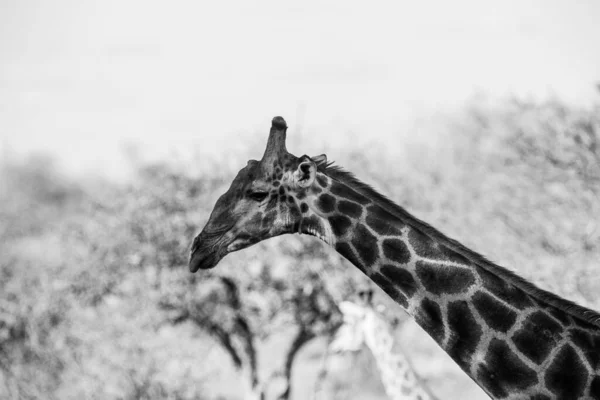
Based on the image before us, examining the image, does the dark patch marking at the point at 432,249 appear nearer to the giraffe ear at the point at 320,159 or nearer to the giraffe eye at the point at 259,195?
the giraffe ear at the point at 320,159

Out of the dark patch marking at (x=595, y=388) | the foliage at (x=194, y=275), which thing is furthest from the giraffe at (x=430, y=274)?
the foliage at (x=194, y=275)

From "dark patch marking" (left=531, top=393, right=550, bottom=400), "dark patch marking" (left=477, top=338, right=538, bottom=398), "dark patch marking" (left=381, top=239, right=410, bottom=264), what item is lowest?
"dark patch marking" (left=531, top=393, right=550, bottom=400)

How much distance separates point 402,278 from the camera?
425cm

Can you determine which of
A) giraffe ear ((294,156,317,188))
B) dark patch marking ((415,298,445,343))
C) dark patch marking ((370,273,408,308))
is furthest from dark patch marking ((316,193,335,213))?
dark patch marking ((415,298,445,343))

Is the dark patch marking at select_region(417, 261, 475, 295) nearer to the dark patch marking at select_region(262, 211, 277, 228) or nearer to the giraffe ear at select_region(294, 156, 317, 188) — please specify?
the giraffe ear at select_region(294, 156, 317, 188)

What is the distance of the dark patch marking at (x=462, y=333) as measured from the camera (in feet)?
13.1

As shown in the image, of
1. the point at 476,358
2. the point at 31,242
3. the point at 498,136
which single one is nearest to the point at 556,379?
the point at 476,358

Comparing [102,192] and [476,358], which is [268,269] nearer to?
[102,192]

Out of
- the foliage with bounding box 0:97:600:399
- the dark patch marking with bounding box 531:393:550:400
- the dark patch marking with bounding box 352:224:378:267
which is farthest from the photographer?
the foliage with bounding box 0:97:600:399

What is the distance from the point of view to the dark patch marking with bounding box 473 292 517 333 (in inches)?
157

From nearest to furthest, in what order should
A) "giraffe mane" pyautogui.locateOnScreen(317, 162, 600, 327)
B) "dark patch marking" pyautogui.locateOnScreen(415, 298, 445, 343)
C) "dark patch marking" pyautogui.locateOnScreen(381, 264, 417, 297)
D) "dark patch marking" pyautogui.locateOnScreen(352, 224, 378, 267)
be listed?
1. "giraffe mane" pyautogui.locateOnScreen(317, 162, 600, 327)
2. "dark patch marking" pyautogui.locateOnScreen(415, 298, 445, 343)
3. "dark patch marking" pyautogui.locateOnScreen(381, 264, 417, 297)
4. "dark patch marking" pyautogui.locateOnScreen(352, 224, 378, 267)

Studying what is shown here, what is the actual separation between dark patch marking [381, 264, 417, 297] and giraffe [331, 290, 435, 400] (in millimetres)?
3502

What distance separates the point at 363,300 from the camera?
9242 millimetres

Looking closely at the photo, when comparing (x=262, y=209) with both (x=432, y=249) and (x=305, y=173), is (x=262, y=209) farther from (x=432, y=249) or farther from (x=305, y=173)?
(x=432, y=249)
